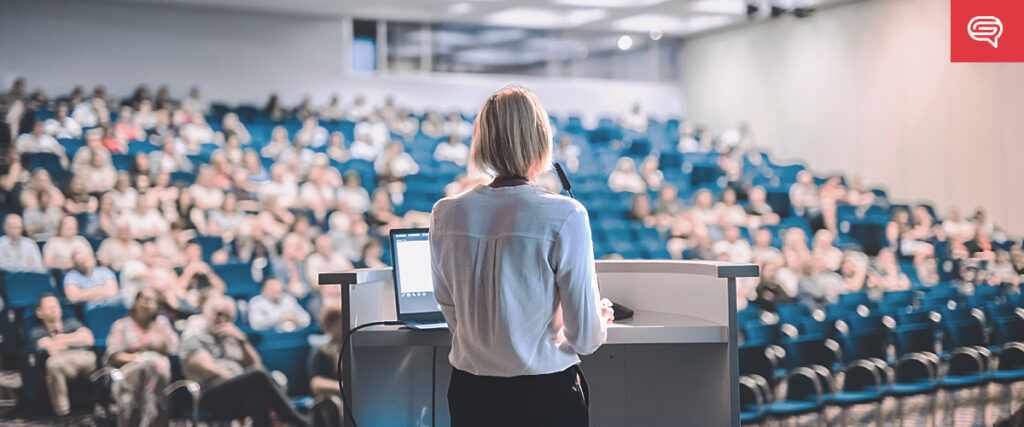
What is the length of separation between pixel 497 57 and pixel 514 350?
39.8 feet

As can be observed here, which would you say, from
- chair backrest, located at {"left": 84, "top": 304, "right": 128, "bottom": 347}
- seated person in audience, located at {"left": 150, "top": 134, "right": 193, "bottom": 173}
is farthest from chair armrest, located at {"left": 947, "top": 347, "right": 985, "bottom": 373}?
seated person in audience, located at {"left": 150, "top": 134, "right": 193, "bottom": 173}

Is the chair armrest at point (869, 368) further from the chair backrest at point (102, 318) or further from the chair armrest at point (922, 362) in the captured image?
the chair backrest at point (102, 318)

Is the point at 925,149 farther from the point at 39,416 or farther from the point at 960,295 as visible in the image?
the point at 39,416

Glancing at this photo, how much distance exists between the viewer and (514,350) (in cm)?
161

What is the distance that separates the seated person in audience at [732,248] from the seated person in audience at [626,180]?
1.76 m

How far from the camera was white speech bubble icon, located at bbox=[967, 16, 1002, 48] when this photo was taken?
27.3 ft

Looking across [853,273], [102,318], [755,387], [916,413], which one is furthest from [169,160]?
[916,413]

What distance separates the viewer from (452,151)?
10.1 metres

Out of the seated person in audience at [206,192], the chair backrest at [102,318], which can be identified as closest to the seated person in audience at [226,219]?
the seated person in audience at [206,192]

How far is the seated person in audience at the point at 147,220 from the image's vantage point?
6441 millimetres

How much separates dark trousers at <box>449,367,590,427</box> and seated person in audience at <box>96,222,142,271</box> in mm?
4803

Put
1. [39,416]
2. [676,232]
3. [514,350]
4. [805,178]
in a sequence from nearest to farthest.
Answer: [514,350]
[39,416]
[676,232]
[805,178]

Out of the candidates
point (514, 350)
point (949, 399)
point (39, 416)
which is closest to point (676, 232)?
point (949, 399)

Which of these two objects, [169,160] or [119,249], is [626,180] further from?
[119,249]
